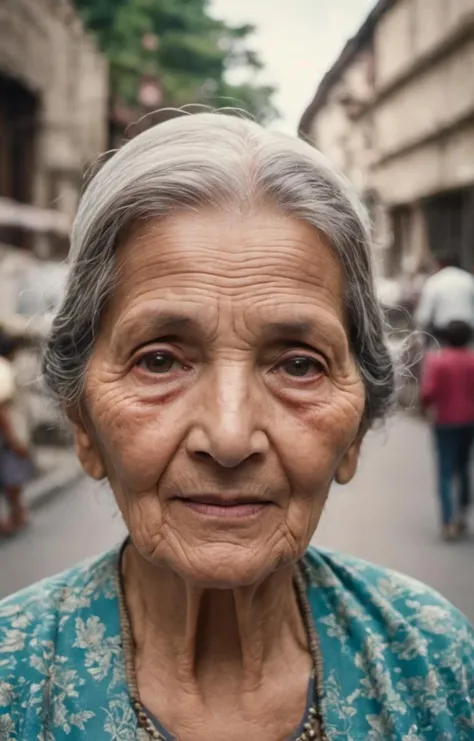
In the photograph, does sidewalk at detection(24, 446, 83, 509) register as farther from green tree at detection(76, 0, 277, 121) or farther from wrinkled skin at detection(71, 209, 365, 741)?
wrinkled skin at detection(71, 209, 365, 741)

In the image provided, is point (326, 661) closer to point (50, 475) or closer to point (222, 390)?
point (222, 390)

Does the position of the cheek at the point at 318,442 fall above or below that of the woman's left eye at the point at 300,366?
below

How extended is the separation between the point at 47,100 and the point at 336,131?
19.3 feet

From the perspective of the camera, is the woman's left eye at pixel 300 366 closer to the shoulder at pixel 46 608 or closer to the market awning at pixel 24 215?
the shoulder at pixel 46 608

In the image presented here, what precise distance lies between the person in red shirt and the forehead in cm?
449

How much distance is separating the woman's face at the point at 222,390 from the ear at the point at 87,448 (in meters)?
0.10

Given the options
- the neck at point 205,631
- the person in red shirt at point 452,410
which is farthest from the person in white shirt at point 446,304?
the neck at point 205,631

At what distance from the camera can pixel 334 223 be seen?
4.10ft

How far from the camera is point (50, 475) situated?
711cm

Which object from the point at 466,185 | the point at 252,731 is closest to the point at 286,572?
the point at 252,731

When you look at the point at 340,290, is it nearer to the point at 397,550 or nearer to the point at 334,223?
the point at 334,223

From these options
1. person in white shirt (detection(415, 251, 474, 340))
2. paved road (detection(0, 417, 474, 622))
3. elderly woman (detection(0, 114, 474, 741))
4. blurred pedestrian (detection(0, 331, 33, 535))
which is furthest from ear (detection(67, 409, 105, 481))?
person in white shirt (detection(415, 251, 474, 340))

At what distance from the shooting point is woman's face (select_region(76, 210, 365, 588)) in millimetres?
1167

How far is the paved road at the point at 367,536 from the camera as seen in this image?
450 cm
